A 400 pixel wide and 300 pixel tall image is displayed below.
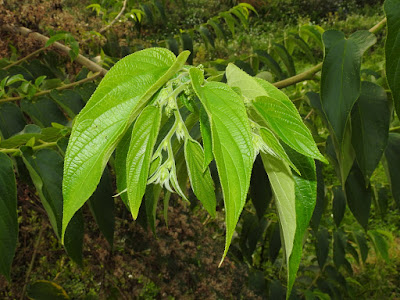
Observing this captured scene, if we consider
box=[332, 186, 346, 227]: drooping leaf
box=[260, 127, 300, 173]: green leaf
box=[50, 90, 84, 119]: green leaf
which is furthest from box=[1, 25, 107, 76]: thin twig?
box=[260, 127, 300, 173]: green leaf

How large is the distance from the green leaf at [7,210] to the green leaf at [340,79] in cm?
36

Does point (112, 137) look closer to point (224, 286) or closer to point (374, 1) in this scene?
point (224, 286)

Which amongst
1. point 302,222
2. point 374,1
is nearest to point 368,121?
point 302,222

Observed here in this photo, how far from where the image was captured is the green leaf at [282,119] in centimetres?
25

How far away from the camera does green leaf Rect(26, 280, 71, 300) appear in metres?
1.08

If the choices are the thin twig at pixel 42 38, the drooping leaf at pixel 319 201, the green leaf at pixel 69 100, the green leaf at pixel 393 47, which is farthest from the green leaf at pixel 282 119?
the thin twig at pixel 42 38

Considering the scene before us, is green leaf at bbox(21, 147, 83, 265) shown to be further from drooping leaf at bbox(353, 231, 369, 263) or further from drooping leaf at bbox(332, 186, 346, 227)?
drooping leaf at bbox(353, 231, 369, 263)

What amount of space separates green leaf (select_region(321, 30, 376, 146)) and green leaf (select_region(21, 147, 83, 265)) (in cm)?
32

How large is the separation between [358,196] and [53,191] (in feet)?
Answer: 1.67

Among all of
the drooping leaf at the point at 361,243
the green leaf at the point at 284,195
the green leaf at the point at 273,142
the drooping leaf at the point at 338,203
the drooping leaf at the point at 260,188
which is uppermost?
the green leaf at the point at 273,142

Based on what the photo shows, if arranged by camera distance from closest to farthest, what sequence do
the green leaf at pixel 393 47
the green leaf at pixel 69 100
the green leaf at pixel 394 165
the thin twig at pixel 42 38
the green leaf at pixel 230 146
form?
1. the green leaf at pixel 230 146
2. the green leaf at pixel 393 47
3. the green leaf at pixel 394 165
4. the green leaf at pixel 69 100
5. the thin twig at pixel 42 38

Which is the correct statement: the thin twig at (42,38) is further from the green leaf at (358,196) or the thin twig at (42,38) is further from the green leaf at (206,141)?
the green leaf at (206,141)

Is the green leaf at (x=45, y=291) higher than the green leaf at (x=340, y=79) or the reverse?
the reverse

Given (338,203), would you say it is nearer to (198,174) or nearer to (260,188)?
(260,188)
